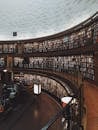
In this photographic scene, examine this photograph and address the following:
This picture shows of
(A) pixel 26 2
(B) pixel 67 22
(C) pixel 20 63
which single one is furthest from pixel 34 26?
(B) pixel 67 22

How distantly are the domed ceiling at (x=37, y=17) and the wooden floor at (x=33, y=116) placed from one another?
4.35m

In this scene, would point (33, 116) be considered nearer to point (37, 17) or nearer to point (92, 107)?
point (92, 107)

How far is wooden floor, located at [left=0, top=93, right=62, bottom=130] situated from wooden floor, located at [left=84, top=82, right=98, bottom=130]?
2.09 m

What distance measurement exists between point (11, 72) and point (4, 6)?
5106mm

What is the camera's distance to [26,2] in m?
16.9

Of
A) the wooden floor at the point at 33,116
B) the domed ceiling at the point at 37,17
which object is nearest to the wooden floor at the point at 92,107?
the wooden floor at the point at 33,116

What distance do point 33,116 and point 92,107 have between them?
5487 millimetres

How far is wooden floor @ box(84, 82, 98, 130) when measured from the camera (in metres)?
5.20

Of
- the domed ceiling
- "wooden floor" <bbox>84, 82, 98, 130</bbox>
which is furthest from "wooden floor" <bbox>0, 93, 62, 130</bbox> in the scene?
the domed ceiling

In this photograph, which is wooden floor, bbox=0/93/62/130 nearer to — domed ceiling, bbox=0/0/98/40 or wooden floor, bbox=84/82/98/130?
wooden floor, bbox=84/82/98/130

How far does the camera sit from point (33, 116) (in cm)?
1059

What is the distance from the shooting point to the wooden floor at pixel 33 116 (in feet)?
30.7

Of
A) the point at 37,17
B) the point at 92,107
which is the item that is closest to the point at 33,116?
the point at 92,107

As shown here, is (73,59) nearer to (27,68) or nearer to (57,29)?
(57,29)
